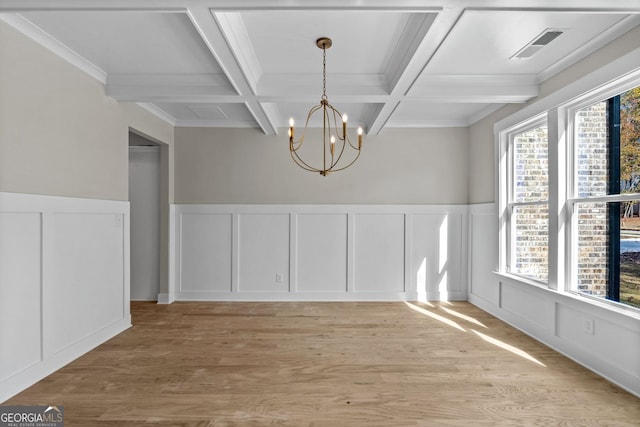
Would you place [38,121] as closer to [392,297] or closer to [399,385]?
[399,385]

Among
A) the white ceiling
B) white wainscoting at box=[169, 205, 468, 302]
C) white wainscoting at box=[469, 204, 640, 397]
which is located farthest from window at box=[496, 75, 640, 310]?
white wainscoting at box=[169, 205, 468, 302]

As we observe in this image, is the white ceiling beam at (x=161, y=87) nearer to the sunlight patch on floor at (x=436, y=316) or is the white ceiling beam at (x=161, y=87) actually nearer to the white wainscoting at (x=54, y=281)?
the white wainscoting at (x=54, y=281)

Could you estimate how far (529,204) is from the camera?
3.68 metres

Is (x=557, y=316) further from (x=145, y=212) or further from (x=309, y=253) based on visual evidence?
(x=145, y=212)

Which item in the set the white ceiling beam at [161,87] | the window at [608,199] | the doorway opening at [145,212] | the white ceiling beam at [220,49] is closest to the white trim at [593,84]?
the window at [608,199]

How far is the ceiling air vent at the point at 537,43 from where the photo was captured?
8.39ft

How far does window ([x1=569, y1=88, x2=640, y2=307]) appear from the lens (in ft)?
8.30

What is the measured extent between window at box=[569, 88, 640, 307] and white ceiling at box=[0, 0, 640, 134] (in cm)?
57

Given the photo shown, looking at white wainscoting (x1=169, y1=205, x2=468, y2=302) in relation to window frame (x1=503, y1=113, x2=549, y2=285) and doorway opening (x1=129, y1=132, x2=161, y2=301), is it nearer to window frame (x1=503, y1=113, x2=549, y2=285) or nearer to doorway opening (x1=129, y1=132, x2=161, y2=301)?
doorway opening (x1=129, y1=132, x2=161, y2=301)

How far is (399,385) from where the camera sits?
8.21 feet

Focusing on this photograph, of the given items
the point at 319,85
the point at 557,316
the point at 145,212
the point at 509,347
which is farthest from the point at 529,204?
the point at 145,212

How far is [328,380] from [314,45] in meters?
2.53

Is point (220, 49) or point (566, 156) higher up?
point (220, 49)

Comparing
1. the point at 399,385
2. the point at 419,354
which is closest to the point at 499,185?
the point at 419,354
